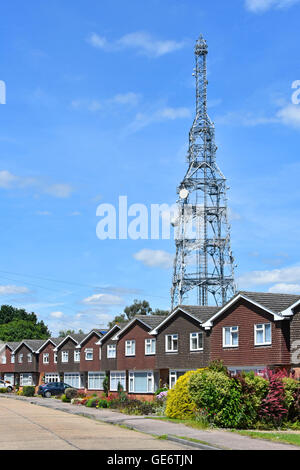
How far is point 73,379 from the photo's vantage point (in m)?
75.8

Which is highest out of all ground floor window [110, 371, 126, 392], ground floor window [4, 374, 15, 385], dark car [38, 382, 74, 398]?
ground floor window [110, 371, 126, 392]

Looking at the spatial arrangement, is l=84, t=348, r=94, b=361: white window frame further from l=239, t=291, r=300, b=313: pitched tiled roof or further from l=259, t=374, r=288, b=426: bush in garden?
l=259, t=374, r=288, b=426: bush in garden

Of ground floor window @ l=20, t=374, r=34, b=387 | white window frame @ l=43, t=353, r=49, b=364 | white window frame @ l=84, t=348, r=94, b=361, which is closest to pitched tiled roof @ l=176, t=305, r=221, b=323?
white window frame @ l=84, t=348, r=94, b=361

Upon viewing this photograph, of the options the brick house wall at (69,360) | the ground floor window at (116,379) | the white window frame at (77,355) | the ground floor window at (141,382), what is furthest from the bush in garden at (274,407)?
the white window frame at (77,355)

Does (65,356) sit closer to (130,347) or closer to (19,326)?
(130,347)

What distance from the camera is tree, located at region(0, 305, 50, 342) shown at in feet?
422

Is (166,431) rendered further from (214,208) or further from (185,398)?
(214,208)

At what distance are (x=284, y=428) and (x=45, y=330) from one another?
117 metres

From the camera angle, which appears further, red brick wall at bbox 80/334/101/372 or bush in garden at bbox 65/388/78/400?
red brick wall at bbox 80/334/101/372

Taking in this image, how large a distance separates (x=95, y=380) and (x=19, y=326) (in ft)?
221

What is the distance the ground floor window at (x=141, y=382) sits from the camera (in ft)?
176

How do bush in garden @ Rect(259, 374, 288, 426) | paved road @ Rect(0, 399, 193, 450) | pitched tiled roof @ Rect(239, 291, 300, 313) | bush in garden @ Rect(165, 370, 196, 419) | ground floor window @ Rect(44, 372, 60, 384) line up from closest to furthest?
paved road @ Rect(0, 399, 193, 450) < bush in garden @ Rect(259, 374, 288, 426) < bush in garden @ Rect(165, 370, 196, 419) < pitched tiled roof @ Rect(239, 291, 300, 313) < ground floor window @ Rect(44, 372, 60, 384)

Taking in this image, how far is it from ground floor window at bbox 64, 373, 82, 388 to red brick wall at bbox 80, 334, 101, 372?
13.8ft
